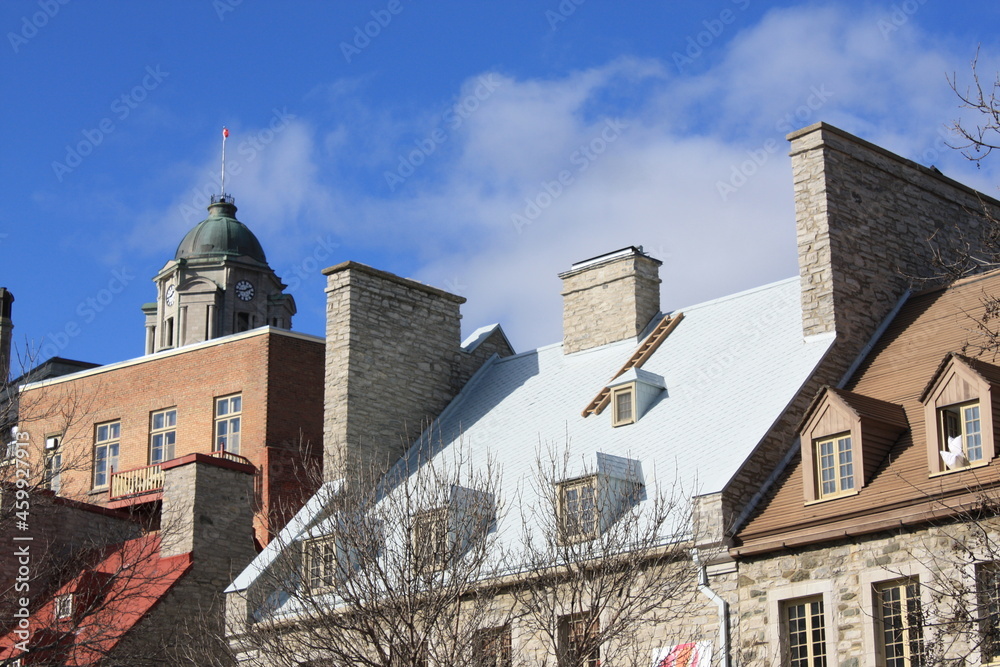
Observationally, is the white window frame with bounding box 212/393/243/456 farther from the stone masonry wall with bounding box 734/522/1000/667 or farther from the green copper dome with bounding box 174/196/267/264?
the green copper dome with bounding box 174/196/267/264

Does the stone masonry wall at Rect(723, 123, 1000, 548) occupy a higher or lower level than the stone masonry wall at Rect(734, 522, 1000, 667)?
higher

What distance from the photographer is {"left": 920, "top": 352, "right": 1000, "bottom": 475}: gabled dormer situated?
1988 centimetres

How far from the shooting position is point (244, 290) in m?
93.5

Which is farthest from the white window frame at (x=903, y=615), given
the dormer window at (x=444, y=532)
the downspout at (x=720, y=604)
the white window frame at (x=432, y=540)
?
the white window frame at (x=432, y=540)

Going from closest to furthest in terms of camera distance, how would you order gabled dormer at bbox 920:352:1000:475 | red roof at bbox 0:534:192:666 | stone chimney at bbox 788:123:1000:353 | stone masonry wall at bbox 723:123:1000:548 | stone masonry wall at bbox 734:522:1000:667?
stone masonry wall at bbox 734:522:1000:667 < gabled dormer at bbox 920:352:1000:475 < stone masonry wall at bbox 723:123:1000:548 < stone chimney at bbox 788:123:1000:353 < red roof at bbox 0:534:192:666

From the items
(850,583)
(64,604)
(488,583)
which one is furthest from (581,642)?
(64,604)

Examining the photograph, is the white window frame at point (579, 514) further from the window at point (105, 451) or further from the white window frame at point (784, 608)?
the window at point (105, 451)

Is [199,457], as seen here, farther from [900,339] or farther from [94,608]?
[900,339]

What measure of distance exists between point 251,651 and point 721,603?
899 cm

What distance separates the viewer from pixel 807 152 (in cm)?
2594

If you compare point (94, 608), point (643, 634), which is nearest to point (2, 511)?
point (94, 608)

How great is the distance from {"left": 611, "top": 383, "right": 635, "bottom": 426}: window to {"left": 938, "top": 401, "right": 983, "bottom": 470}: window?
7.11 metres

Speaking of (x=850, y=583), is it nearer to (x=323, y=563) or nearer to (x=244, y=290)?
(x=323, y=563)

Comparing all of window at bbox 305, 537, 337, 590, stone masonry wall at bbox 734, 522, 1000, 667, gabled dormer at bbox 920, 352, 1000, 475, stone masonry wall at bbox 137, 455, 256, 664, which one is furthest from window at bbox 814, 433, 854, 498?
stone masonry wall at bbox 137, 455, 256, 664
